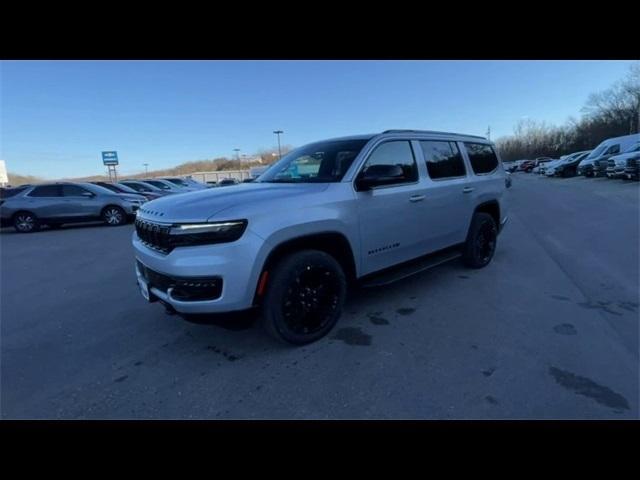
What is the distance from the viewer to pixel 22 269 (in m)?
6.49

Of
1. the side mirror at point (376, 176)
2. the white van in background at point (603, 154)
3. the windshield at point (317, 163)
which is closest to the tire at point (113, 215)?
the windshield at point (317, 163)

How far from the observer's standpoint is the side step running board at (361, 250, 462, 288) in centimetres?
344

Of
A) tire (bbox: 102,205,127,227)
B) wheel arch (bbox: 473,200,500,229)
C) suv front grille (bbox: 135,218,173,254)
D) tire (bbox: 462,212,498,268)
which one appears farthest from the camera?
tire (bbox: 102,205,127,227)

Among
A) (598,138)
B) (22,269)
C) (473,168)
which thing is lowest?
(22,269)

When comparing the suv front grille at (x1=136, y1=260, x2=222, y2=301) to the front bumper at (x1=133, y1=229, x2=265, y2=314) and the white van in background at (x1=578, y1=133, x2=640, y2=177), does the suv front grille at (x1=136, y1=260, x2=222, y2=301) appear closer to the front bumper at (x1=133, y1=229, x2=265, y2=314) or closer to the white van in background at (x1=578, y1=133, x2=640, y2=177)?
the front bumper at (x1=133, y1=229, x2=265, y2=314)

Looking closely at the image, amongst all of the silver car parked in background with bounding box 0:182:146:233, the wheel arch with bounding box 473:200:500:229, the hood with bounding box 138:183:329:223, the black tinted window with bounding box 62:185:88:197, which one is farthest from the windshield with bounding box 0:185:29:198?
the wheel arch with bounding box 473:200:500:229

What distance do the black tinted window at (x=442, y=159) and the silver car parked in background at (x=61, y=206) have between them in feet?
38.3

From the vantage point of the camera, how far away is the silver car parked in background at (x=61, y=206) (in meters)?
11.9

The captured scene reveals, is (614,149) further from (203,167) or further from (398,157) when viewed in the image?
(203,167)

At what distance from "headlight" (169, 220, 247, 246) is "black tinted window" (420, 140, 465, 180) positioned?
2572 millimetres

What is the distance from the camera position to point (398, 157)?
369 cm
